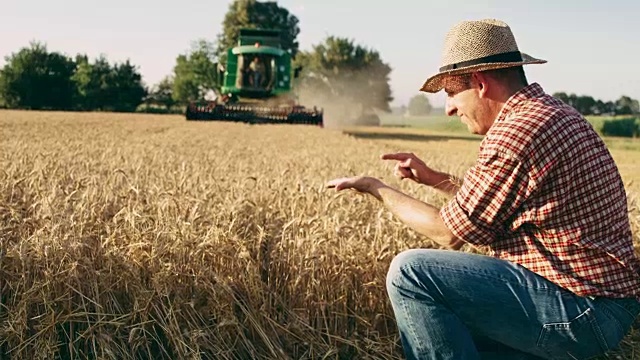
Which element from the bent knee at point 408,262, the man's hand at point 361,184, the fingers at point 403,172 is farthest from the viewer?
the fingers at point 403,172

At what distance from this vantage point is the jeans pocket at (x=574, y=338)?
2.72 meters

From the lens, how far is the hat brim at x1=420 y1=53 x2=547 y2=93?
9.16 feet

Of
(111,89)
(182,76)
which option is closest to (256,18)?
(182,76)

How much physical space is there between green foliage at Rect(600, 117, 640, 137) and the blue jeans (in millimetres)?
45110

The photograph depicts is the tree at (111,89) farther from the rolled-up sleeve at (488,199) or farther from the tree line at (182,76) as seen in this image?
the rolled-up sleeve at (488,199)

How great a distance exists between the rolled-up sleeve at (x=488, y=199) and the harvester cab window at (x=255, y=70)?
2499cm

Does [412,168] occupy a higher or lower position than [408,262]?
higher

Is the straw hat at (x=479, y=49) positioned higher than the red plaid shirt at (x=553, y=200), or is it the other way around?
the straw hat at (x=479, y=49)

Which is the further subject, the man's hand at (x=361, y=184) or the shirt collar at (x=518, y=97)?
the man's hand at (x=361, y=184)

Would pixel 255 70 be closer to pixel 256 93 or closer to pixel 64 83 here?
pixel 256 93

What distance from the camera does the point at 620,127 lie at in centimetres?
4362

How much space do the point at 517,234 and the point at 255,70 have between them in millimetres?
25144

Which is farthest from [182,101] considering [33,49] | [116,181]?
[116,181]

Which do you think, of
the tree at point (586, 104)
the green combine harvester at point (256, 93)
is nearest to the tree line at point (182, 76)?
the tree at point (586, 104)
